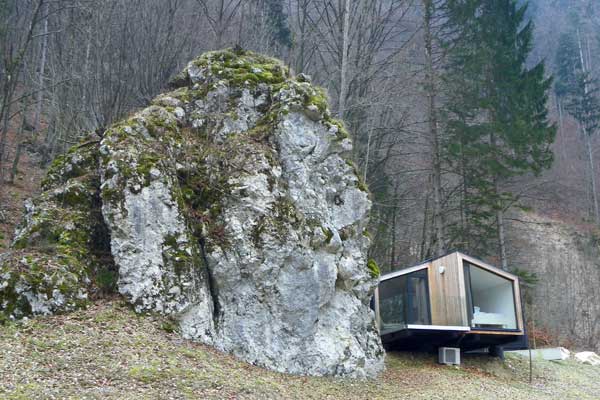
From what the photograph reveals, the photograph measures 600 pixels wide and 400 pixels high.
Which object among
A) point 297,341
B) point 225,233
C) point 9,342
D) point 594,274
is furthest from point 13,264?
point 594,274

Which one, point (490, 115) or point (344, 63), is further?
point (490, 115)

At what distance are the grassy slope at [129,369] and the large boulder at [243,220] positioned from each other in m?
0.41

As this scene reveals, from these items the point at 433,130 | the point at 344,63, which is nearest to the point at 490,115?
the point at 433,130

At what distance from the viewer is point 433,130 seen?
21.9 meters

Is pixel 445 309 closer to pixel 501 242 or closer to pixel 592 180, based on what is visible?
pixel 501 242

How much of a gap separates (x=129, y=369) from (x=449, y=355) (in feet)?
32.5

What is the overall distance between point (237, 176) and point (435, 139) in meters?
13.2

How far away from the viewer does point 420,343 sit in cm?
1498

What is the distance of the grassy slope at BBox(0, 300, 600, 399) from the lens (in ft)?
21.7

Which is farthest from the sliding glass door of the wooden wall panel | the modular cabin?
the wooden wall panel

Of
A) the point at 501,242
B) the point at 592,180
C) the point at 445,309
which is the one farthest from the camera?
the point at 592,180

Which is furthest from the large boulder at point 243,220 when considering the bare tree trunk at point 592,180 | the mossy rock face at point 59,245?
the bare tree trunk at point 592,180

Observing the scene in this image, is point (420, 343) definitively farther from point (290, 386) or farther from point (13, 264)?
point (13, 264)

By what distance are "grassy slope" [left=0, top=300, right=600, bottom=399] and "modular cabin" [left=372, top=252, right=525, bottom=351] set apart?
3314 mm
